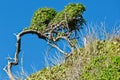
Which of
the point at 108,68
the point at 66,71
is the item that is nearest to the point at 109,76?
the point at 108,68

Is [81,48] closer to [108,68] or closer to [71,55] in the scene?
[71,55]

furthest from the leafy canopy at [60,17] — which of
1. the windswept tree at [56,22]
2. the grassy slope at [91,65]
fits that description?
the grassy slope at [91,65]

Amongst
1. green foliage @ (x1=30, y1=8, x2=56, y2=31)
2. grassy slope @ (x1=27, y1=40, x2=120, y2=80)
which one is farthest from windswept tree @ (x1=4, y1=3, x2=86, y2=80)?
grassy slope @ (x1=27, y1=40, x2=120, y2=80)

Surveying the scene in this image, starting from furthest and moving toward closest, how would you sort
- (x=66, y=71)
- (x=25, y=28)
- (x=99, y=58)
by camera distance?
→ (x=25, y=28)
(x=66, y=71)
(x=99, y=58)

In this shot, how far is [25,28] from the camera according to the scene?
705 inches

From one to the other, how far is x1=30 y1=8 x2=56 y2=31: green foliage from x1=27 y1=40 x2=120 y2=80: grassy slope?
214 inches

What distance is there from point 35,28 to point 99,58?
784 cm

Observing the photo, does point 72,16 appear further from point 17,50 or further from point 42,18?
point 17,50

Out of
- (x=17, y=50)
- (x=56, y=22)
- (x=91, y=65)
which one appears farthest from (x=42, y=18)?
(x=91, y=65)

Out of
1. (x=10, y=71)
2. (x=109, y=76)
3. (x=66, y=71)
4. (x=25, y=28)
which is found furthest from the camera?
(x=25, y=28)

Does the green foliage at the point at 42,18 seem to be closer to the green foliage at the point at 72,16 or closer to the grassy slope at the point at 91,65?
the green foliage at the point at 72,16

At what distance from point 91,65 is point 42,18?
26.9ft

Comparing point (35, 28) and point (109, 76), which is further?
point (35, 28)

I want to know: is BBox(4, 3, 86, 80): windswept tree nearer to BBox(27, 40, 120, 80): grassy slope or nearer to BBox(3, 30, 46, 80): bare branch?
BBox(3, 30, 46, 80): bare branch
